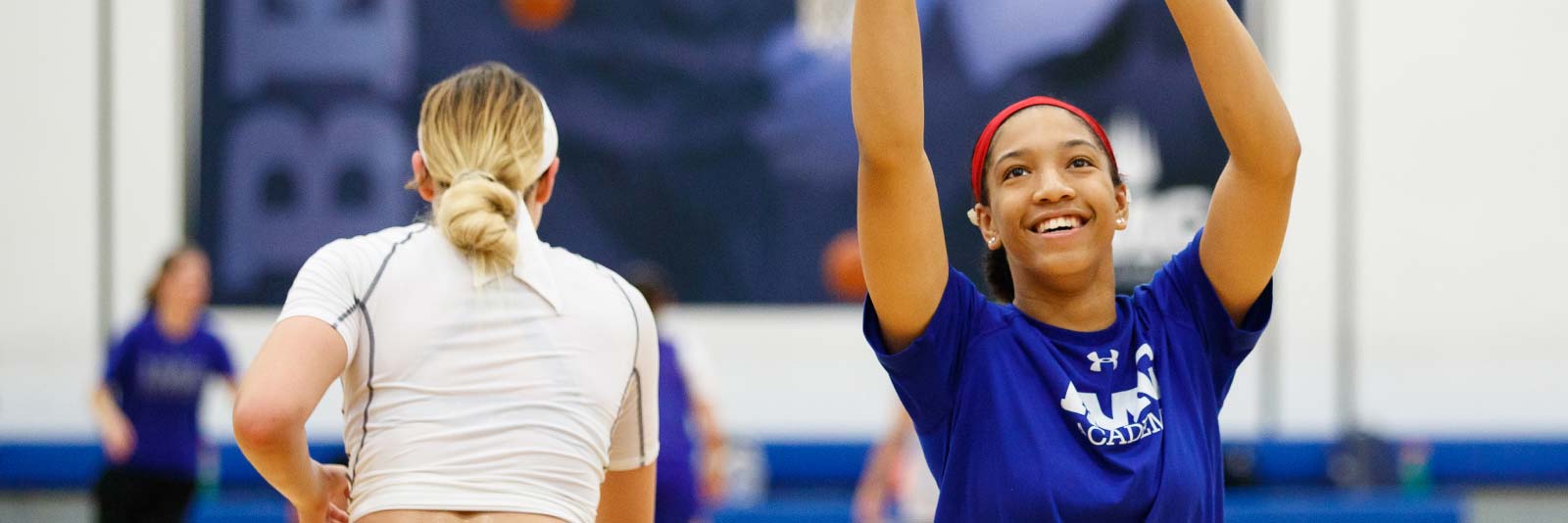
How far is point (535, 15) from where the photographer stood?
684cm

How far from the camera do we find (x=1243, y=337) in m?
1.84

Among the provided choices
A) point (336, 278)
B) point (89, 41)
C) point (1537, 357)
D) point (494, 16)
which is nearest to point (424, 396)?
point (336, 278)

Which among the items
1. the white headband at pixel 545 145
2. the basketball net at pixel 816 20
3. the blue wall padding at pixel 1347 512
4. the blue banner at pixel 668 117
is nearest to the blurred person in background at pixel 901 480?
the blue wall padding at pixel 1347 512

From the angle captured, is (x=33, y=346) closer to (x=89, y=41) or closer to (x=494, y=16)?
(x=89, y=41)

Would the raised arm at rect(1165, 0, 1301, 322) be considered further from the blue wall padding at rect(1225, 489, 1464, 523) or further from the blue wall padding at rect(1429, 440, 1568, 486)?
the blue wall padding at rect(1429, 440, 1568, 486)

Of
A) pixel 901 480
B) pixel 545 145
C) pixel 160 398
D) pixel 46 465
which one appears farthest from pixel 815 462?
pixel 545 145

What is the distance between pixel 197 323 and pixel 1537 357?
6.19m

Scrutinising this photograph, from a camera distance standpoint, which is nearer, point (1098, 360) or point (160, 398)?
point (1098, 360)

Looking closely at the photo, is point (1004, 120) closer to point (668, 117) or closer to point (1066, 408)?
point (1066, 408)

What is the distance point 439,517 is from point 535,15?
5.30m

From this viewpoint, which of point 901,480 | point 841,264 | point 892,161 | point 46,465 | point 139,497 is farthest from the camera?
point 841,264

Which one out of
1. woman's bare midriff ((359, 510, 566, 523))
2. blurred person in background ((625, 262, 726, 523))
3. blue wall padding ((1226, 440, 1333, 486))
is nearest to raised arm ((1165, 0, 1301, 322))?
woman's bare midriff ((359, 510, 566, 523))

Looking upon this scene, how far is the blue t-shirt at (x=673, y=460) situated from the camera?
4.65 m

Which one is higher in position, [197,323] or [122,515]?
[197,323]
